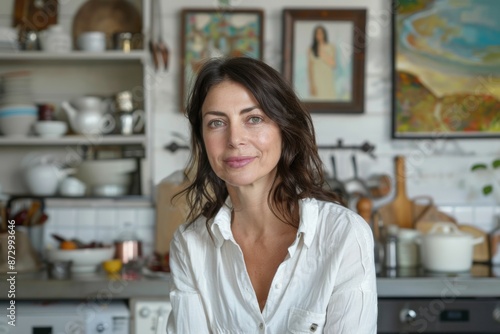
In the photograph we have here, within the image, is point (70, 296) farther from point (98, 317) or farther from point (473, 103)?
point (473, 103)

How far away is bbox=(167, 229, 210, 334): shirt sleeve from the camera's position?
168 centimetres

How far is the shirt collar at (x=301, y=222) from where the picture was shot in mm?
1635

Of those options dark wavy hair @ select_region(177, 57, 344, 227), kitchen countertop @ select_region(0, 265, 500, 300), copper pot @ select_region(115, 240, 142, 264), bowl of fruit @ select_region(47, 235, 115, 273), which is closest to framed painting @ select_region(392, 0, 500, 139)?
kitchen countertop @ select_region(0, 265, 500, 300)

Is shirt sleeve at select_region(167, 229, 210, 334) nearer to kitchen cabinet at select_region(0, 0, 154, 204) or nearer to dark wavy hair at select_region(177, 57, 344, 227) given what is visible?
dark wavy hair at select_region(177, 57, 344, 227)

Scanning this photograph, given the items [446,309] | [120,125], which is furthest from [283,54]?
[446,309]

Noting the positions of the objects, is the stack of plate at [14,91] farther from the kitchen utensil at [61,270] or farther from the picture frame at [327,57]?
the picture frame at [327,57]

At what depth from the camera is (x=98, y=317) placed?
9.57 feet

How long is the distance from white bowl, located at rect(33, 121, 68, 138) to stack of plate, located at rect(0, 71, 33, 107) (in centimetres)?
18

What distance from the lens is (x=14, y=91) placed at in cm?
359

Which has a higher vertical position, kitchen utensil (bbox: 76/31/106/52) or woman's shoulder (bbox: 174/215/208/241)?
kitchen utensil (bbox: 76/31/106/52)

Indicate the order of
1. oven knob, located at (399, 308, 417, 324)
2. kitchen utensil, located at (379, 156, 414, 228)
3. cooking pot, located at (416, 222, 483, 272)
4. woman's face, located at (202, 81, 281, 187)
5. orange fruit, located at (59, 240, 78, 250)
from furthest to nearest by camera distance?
kitchen utensil, located at (379, 156, 414, 228) → orange fruit, located at (59, 240, 78, 250) → cooking pot, located at (416, 222, 483, 272) → oven knob, located at (399, 308, 417, 324) → woman's face, located at (202, 81, 281, 187)

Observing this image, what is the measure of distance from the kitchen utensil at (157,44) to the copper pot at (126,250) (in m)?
0.87

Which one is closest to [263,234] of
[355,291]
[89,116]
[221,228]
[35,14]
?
[221,228]

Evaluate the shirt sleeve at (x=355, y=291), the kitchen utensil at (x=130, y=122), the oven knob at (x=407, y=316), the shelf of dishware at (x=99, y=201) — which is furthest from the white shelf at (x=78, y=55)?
the shirt sleeve at (x=355, y=291)
